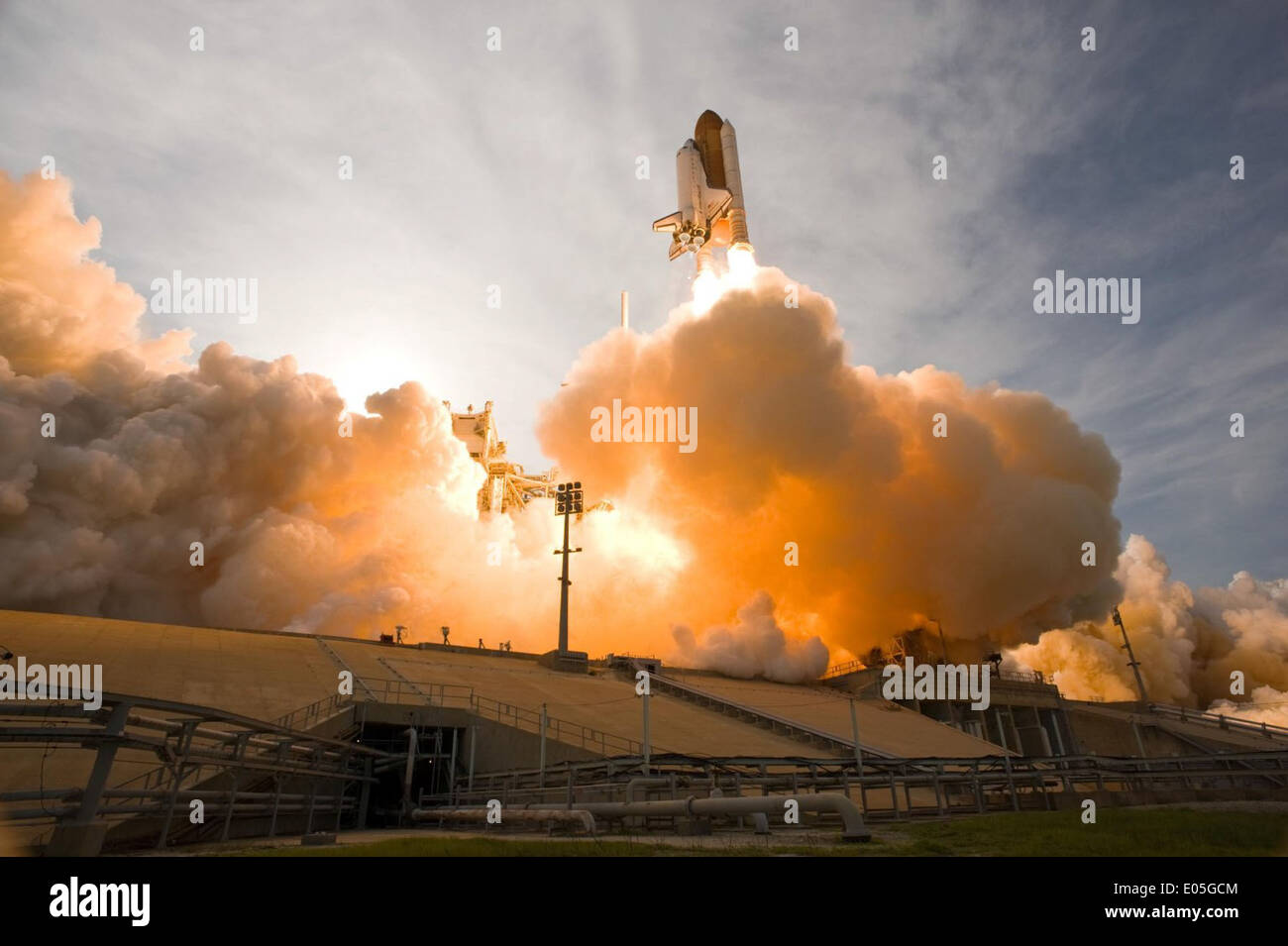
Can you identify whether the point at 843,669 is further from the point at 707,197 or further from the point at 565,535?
the point at 707,197

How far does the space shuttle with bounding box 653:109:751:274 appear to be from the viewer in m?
56.5

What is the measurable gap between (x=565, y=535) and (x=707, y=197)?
94.3ft

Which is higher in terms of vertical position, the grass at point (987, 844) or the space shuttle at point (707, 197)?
the space shuttle at point (707, 197)

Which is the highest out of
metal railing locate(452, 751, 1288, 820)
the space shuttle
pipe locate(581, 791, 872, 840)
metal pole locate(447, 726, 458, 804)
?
the space shuttle

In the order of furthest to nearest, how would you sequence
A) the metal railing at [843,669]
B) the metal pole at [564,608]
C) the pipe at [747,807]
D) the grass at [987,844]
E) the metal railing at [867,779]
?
1. the metal railing at [843,669]
2. the metal pole at [564,608]
3. the metal railing at [867,779]
4. the pipe at [747,807]
5. the grass at [987,844]

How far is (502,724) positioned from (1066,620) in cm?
4447

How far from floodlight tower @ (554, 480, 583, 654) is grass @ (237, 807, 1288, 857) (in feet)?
107

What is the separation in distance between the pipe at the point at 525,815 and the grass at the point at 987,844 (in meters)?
3.03

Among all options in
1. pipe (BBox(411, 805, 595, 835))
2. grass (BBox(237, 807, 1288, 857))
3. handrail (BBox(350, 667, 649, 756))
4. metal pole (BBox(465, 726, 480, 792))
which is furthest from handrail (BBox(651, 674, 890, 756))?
grass (BBox(237, 807, 1288, 857))

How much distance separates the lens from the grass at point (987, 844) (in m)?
8.60

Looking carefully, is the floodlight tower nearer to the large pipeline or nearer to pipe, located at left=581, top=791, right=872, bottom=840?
the large pipeline

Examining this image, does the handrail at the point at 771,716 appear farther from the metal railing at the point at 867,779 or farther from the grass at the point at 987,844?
the grass at the point at 987,844

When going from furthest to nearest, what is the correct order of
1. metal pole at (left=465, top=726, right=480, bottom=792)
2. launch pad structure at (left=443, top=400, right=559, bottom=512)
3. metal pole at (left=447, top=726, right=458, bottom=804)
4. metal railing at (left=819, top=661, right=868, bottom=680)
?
launch pad structure at (left=443, top=400, right=559, bottom=512) < metal railing at (left=819, top=661, right=868, bottom=680) < metal pole at (left=465, top=726, right=480, bottom=792) < metal pole at (left=447, top=726, right=458, bottom=804)

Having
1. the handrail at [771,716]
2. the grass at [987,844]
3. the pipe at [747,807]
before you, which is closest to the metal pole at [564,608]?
the handrail at [771,716]
